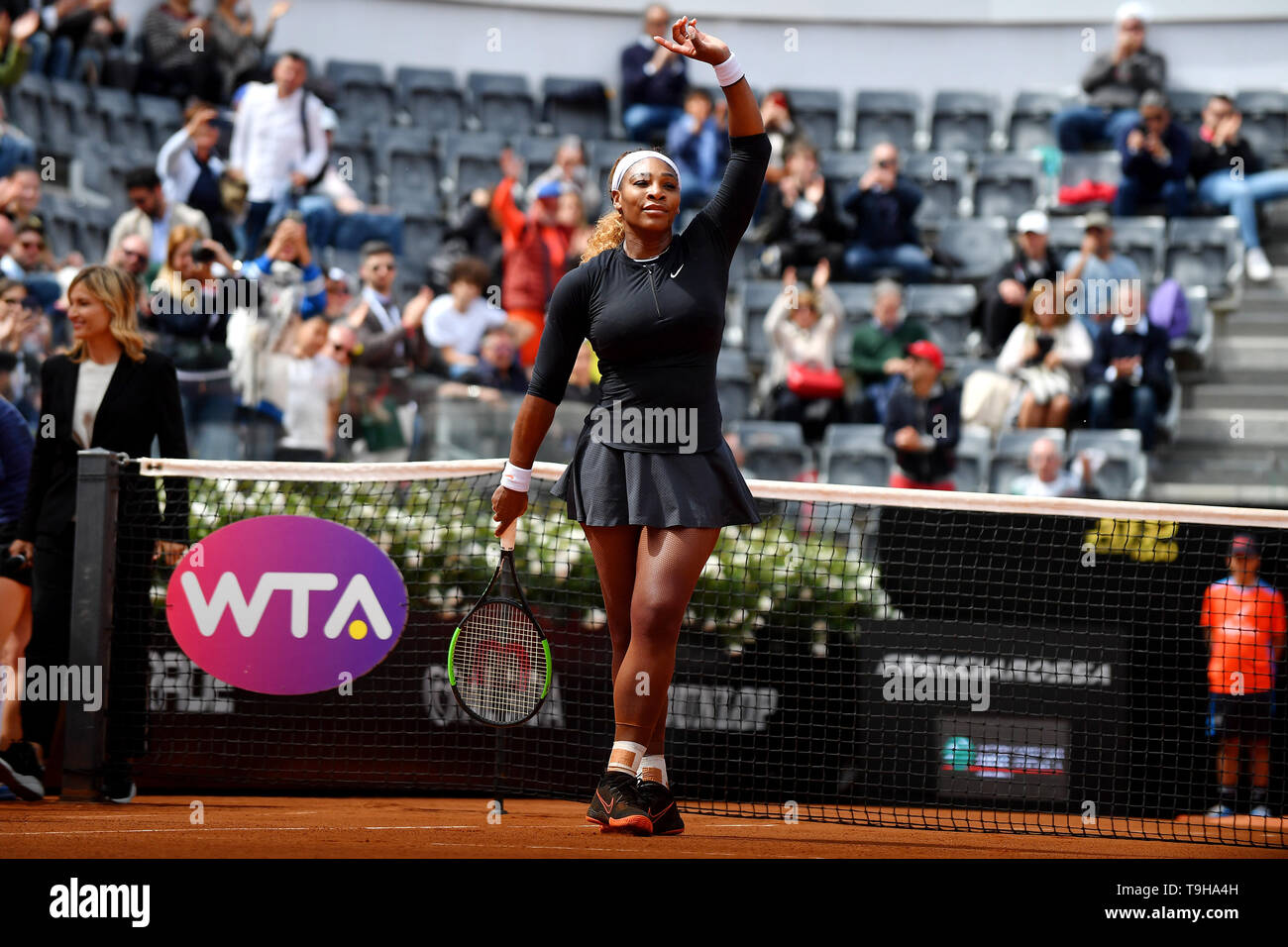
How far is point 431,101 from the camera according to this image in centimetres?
1315

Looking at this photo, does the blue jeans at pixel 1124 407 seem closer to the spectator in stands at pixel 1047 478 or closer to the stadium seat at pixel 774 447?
the spectator in stands at pixel 1047 478

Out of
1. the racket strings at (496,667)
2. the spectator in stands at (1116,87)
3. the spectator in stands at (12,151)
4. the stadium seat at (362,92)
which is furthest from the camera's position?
the stadium seat at (362,92)

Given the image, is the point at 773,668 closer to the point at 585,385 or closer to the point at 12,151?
the point at 585,385

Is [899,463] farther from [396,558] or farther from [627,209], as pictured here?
[627,209]

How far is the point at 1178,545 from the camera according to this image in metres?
6.87

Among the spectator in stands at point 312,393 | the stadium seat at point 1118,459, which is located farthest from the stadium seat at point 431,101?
the stadium seat at point 1118,459

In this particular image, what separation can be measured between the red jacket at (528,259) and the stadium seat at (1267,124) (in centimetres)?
576

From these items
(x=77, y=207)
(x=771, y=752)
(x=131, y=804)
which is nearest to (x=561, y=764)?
(x=771, y=752)

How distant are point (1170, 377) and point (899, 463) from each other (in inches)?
87.5

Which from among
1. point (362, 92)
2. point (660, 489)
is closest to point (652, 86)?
point (362, 92)

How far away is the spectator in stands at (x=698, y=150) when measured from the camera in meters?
11.6

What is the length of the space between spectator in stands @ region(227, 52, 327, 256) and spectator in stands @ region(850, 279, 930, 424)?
392cm

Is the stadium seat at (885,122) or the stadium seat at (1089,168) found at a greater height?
the stadium seat at (885,122)
